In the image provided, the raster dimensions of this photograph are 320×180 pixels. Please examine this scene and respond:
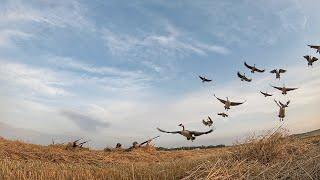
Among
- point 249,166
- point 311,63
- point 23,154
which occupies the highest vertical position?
point 311,63

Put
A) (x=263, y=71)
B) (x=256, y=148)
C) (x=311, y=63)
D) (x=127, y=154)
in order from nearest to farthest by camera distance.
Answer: (x=256, y=148)
(x=127, y=154)
(x=311, y=63)
(x=263, y=71)

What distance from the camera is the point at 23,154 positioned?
15.4 meters

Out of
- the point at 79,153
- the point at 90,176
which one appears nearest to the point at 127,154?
the point at 79,153

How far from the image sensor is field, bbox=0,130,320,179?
32.4ft

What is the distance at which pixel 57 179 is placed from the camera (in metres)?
12.1

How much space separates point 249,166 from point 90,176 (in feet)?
11.3

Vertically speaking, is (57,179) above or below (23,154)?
below

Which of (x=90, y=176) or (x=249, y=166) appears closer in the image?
(x=249, y=166)

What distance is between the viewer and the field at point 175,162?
32.4ft

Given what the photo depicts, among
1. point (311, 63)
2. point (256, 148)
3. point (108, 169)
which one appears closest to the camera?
point (256, 148)

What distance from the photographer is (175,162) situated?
44.0 feet

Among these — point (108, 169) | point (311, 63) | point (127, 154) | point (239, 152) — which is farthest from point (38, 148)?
point (311, 63)

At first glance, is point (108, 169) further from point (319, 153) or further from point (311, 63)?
point (311, 63)

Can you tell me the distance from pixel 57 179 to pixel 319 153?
5217 mm
